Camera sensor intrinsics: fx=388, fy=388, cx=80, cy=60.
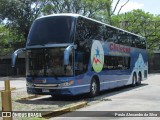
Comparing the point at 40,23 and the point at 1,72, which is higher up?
the point at 40,23

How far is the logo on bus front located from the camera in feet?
59.5

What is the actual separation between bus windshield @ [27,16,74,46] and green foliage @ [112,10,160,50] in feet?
126

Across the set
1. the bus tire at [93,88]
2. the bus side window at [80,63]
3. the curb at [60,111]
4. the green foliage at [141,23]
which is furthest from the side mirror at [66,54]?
the green foliage at [141,23]

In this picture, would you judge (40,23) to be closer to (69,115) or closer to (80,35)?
(80,35)

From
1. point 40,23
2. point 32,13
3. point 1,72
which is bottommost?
point 1,72

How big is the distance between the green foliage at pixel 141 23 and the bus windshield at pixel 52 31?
126 feet

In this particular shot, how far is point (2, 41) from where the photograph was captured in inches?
2296

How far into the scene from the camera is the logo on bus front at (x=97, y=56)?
59.5 feet

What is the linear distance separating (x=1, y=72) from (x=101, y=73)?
40.3 meters

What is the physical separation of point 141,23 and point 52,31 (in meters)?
40.6

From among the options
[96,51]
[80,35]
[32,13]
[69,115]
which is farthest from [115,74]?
[32,13]

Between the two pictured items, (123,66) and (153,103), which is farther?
(123,66)

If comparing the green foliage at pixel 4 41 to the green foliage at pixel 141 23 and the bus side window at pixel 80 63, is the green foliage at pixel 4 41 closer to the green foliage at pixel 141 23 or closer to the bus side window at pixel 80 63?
the green foliage at pixel 141 23

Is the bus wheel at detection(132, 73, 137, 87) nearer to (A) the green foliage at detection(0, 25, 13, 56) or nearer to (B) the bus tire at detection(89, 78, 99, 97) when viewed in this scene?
(B) the bus tire at detection(89, 78, 99, 97)
